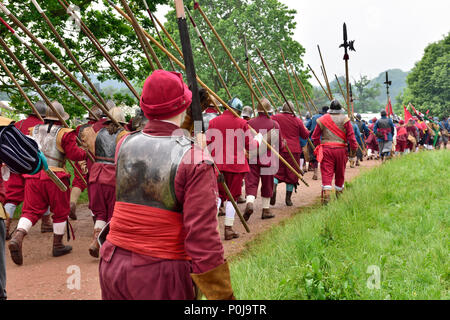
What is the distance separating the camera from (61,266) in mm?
5344

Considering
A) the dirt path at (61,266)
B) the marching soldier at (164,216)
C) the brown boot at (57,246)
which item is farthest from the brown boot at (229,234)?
the marching soldier at (164,216)

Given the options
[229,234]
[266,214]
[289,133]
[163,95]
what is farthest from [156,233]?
[289,133]

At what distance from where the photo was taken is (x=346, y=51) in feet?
26.1

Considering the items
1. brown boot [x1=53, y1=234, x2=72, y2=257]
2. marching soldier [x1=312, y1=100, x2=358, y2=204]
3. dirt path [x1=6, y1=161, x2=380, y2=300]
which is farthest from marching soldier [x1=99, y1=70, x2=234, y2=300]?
marching soldier [x1=312, y1=100, x2=358, y2=204]

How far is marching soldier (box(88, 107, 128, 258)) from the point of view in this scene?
5.65 metres

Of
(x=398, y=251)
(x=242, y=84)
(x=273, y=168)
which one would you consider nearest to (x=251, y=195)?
(x=273, y=168)

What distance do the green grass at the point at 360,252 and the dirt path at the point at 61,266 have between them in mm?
1080

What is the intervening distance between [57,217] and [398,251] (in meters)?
4.30

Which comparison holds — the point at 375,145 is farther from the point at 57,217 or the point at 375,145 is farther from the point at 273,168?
the point at 57,217

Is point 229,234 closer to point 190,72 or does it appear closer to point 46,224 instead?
point 46,224

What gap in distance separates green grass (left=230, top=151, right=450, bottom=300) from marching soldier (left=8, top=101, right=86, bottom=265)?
7.94 ft

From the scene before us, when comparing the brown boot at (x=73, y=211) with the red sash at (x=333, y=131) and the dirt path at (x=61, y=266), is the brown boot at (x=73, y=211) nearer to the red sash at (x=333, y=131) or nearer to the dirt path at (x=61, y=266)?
the dirt path at (x=61, y=266)
